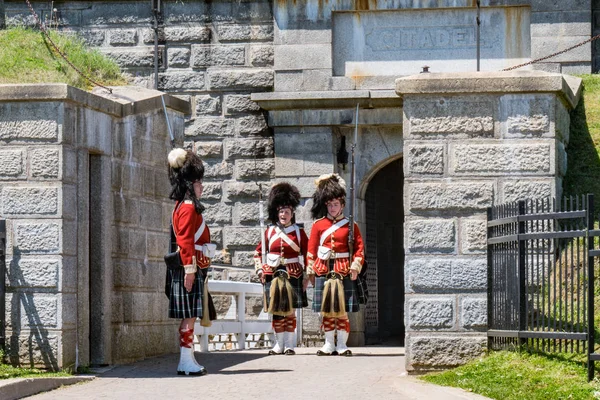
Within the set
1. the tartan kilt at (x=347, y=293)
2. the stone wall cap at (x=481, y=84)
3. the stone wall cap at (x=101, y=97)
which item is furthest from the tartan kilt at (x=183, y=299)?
the tartan kilt at (x=347, y=293)

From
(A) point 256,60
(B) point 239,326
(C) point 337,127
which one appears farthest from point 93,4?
(B) point 239,326

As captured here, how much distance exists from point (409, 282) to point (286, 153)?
8006 mm

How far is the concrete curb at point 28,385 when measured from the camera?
38.4 feet

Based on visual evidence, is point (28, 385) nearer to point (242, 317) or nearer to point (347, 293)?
point (347, 293)

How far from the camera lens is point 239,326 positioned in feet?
60.5

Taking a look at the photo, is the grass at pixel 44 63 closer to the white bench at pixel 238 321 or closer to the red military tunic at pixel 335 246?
the white bench at pixel 238 321

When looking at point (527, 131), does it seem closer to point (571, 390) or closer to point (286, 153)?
point (571, 390)

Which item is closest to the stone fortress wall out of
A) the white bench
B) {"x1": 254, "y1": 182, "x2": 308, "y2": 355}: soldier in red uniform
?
the white bench

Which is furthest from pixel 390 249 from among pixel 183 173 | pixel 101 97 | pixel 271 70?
pixel 183 173

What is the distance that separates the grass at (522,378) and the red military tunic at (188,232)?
239cm

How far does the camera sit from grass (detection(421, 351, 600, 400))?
1078cm

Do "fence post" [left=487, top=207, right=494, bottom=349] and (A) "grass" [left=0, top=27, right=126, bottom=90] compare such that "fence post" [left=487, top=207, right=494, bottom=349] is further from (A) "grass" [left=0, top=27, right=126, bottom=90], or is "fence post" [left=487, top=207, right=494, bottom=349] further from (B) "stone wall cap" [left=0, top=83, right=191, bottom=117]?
(A) "grass" [left=0, top=27, right=126, bottom=90]

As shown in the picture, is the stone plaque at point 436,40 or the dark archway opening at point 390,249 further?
the dark archway opening at point 390,249

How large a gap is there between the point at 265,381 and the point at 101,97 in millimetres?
3280
